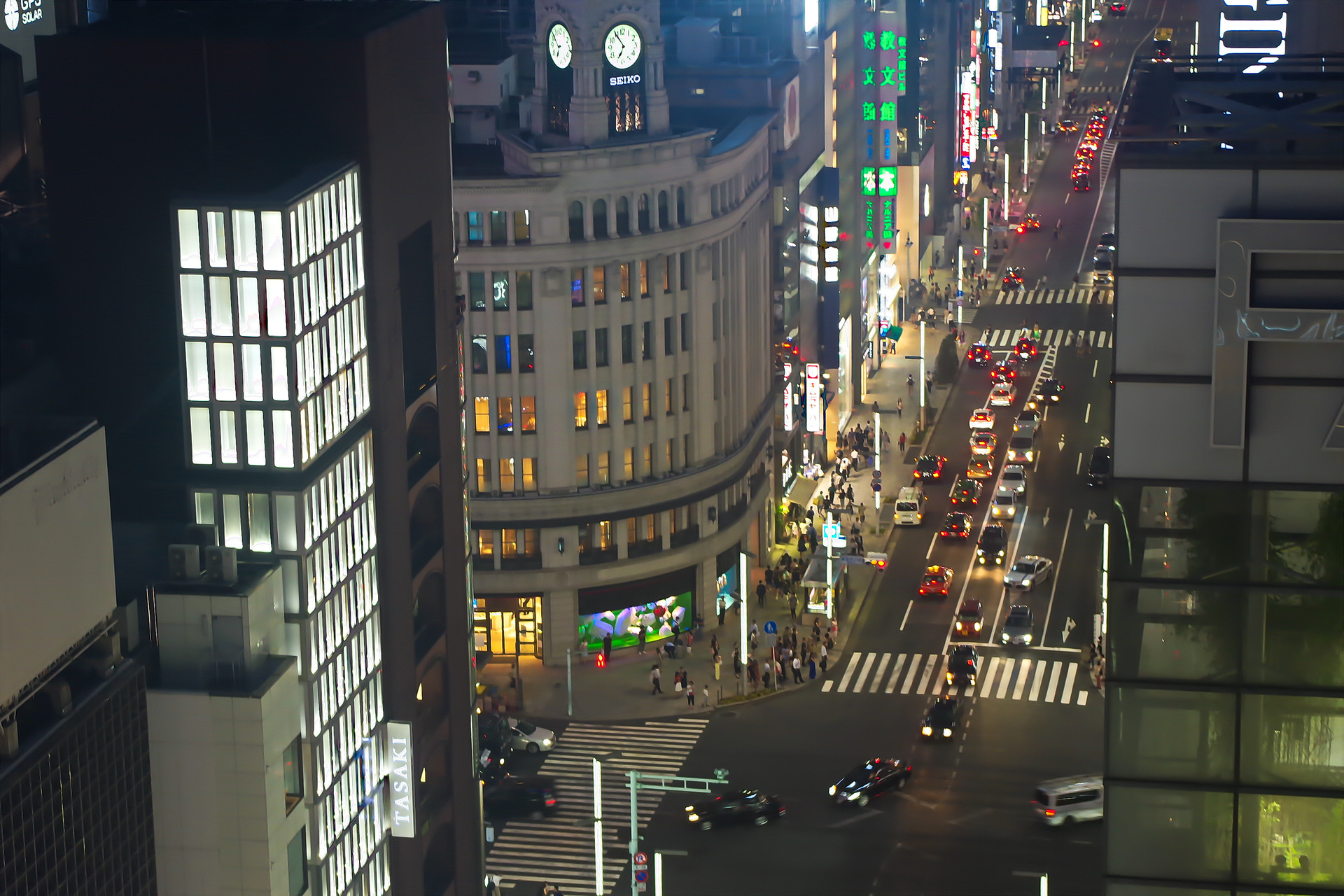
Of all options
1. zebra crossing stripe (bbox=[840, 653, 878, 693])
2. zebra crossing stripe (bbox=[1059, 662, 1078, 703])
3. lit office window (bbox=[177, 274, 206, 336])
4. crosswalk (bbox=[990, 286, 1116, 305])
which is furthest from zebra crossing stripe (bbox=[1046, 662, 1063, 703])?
crosswalk (bbox=[990, 286, 1116, 305])

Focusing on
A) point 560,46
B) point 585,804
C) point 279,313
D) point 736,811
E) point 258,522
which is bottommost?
point 585,804

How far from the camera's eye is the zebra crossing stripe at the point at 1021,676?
115m

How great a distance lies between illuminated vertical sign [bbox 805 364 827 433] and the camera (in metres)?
144

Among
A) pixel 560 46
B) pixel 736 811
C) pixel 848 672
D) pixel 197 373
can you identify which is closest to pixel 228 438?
pixel 197 373

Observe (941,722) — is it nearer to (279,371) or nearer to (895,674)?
(895,674)

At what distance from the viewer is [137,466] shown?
241 feet

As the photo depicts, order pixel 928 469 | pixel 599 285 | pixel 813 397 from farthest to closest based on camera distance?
pixel 928 469, pixel 813 397, pixel 599 285

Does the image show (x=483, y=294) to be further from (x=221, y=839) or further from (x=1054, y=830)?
(x=221, y=839)

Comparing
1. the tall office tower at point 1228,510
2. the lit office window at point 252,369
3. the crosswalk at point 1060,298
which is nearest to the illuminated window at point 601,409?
the lit office window at point 252,369

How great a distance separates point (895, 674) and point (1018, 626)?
8328mm

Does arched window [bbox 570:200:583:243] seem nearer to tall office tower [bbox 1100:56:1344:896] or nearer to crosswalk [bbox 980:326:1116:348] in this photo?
crosswalk [bbox 980:326:1116:348]

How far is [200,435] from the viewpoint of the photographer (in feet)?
235

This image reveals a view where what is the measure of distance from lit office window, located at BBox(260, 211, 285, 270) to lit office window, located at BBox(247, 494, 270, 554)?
739cm

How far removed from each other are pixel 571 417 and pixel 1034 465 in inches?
1786
